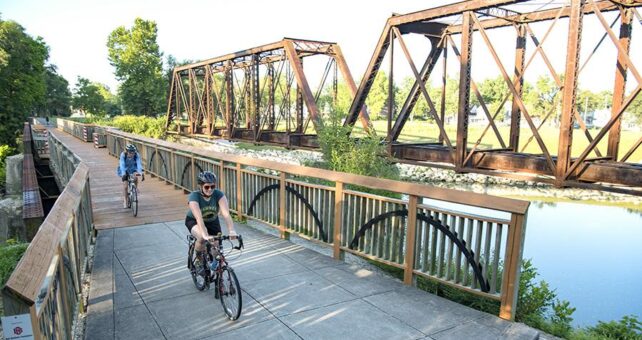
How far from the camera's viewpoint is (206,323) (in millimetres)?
4449

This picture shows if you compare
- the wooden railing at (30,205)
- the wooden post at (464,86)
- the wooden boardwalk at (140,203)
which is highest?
the wooden post at (464,86)

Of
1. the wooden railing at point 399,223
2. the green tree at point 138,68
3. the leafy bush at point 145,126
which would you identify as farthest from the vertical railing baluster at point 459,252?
the green tree at point 138,68

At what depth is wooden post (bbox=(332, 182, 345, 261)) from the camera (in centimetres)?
632

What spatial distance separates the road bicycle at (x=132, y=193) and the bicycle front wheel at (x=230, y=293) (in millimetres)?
5526

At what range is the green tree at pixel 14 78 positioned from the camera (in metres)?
48.2

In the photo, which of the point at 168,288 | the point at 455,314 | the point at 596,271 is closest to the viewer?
the point at 455,314

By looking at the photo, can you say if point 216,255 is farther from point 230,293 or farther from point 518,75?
point 518,75

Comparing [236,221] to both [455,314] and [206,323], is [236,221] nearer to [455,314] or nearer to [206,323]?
[206,323]

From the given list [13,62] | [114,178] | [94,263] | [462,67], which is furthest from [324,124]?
[13,62]

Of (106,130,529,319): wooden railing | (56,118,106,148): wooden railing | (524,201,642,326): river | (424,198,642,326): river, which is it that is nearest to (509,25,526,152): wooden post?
(424,198,642,326): river

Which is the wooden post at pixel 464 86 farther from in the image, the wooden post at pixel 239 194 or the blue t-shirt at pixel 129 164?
the blue t-shirt at pixel 129 164

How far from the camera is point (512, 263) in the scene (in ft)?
14.6

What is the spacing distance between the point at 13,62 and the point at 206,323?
196 ft

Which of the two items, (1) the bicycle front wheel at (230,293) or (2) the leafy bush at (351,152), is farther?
(2) the leafy bush at (351,152)
